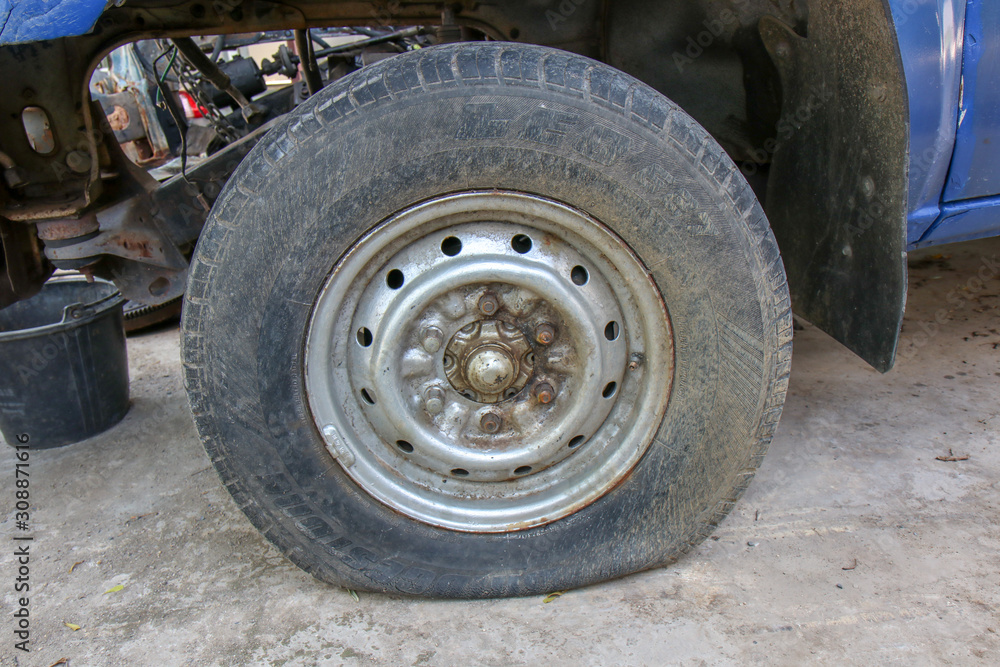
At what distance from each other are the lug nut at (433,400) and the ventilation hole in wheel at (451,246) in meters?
0.33

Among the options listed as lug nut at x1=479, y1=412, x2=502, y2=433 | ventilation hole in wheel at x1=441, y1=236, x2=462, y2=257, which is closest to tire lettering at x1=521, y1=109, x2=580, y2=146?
ventilation hole in wheel at x1=441, y1=236, x2=462, y2=257

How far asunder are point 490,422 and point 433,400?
0.15 meters

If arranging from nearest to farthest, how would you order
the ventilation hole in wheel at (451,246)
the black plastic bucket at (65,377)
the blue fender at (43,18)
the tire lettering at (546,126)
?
1. the blue fender at (43,18)
2. the tire lettering at (546,126)
3. the ventilation hole in wheel at (451,246)
4. the black plastic bucket at (65,377)

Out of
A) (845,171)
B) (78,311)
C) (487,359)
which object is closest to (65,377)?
(78,311)

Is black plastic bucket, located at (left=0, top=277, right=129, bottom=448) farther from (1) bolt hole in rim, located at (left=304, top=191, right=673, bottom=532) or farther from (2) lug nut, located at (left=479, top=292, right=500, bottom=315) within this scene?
(2) lug nut, located at (left=479, top=292, right=500, bottom=315)

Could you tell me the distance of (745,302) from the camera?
1.44 meters

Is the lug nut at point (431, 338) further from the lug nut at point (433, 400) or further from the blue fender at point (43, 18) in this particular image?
the blue fender at point (43, 18)

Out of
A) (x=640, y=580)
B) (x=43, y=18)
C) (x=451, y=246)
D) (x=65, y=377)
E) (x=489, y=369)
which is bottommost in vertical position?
(x=640, y=580)

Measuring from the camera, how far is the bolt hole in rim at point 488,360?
56.5 inches

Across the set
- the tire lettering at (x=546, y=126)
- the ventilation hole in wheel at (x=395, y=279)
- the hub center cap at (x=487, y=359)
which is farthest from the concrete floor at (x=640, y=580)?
the tire lettering at (x=546, y=126)

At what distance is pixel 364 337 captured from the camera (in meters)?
1.47

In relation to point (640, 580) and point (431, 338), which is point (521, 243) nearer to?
point (431, 338)

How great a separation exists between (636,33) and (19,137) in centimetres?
187

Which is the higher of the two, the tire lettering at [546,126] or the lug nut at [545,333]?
the tire lettering at [546,126]
